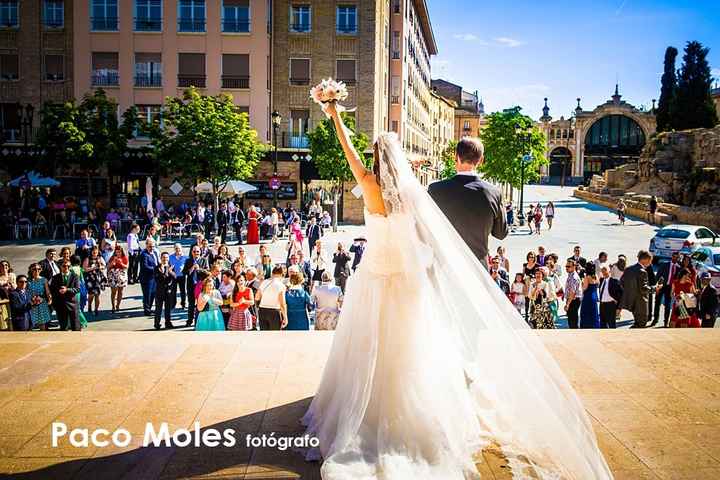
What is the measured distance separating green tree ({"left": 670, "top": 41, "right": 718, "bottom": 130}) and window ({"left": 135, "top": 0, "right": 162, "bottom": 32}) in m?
49.8

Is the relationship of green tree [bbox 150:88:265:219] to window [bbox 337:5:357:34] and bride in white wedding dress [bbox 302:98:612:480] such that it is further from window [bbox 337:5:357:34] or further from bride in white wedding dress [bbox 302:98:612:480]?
bride in white wedding dress [bbox 302:98:612:480]

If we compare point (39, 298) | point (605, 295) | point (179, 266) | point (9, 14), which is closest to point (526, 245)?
point (605, 295)

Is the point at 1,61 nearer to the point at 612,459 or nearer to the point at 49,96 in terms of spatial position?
the point at 49,96

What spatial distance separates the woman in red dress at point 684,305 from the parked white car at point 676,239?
468 inches

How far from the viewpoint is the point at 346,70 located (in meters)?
39.3

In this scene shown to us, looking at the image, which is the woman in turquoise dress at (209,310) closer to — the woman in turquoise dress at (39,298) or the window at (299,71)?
the woman in turquoise dress at (39,298)

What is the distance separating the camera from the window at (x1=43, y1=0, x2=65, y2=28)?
3672 centimetres

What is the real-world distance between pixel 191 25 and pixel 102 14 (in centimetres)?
502

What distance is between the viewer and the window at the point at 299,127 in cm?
3891

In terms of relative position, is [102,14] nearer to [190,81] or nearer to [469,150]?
[190,81]

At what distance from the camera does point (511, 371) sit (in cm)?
400

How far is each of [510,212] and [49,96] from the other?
27187 millimetres

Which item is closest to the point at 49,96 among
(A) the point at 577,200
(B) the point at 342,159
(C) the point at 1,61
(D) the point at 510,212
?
(C) the point at 1,61

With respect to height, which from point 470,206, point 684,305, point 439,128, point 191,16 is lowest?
point 684,305
